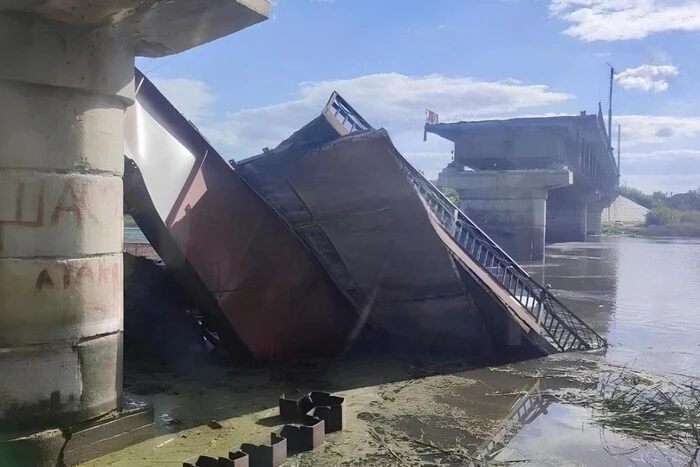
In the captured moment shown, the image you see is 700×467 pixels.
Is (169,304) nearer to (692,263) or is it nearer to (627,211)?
(692,263)

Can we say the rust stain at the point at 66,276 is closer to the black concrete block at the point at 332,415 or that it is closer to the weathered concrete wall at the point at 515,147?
the black concrete block at the point at 332,415

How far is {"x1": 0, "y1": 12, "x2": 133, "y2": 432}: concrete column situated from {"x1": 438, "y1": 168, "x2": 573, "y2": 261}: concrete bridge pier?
28.8 meters

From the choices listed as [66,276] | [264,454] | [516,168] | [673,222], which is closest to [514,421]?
[264,454]

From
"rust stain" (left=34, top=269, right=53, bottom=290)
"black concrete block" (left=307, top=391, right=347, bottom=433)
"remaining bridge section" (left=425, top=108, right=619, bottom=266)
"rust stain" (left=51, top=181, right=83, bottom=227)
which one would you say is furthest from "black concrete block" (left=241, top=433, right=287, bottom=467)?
"remaining bridge section" (left=425, top=108, right=619, bottom=266)

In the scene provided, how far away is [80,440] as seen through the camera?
5.61m

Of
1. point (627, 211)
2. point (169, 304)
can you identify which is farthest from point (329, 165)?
point (627, 211)

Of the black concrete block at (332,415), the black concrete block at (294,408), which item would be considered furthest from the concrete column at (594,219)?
the black concrete block at (332,415)

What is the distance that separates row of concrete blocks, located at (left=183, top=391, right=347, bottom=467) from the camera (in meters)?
5.36

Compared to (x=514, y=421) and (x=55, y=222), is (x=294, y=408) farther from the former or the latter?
(x=55, y=222)

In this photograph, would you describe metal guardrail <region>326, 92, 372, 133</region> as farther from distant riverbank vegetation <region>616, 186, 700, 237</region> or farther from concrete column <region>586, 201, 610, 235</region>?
concrete column <region>586, 201, 610, 235</region>

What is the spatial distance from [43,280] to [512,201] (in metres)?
30.3

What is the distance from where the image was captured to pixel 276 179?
9516 mm

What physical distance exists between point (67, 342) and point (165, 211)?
2549mm

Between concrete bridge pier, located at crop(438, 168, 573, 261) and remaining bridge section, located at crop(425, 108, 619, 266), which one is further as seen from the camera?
remaining bridge section, located at crop(425, 108, 619, 266)
